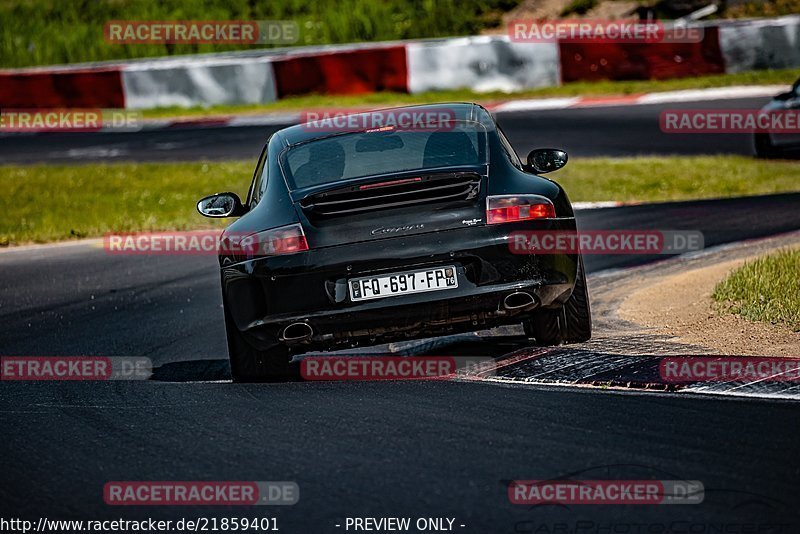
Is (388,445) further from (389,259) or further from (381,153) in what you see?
(381,153)

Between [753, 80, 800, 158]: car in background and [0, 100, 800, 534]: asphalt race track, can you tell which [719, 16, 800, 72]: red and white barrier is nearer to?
[753, 80, 800, 158]: car in background

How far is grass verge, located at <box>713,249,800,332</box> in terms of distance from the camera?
7.96 meters

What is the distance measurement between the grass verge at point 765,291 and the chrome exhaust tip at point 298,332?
259cm

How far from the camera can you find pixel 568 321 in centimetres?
738

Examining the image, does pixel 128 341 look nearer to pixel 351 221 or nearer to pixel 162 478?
pixel 351 221

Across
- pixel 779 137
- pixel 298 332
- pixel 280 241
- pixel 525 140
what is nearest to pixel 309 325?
pixel 298 332

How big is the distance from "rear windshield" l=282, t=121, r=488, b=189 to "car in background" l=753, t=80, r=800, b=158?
37.3 feet

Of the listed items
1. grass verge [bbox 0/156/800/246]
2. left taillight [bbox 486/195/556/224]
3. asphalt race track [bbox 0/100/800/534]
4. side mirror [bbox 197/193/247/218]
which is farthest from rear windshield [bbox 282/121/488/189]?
grass verge [bbox 0/156/800/246]

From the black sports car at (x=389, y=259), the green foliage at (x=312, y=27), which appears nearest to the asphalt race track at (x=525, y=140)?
the green foliage at (x=312, y=27)

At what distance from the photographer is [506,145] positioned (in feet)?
25.0

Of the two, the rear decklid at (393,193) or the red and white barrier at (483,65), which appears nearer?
the rear decklid at (393,193)

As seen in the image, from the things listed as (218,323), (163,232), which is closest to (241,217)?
(218,323)

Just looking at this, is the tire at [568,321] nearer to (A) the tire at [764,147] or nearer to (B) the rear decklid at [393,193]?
(B) the rear decklid at [393,193]

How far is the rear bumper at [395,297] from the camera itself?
6.77 meters
